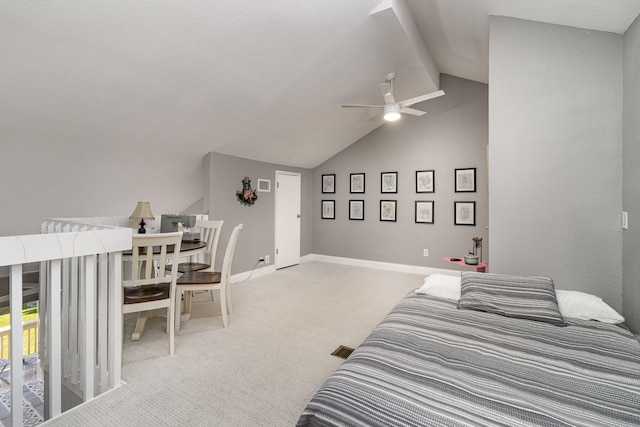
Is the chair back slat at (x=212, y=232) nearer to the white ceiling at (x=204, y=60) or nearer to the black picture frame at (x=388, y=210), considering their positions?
the white ceiling at (x=204, y=60)

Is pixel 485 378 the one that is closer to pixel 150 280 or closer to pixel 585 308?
pixel 585 308

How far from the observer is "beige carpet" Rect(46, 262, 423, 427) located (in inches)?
69.1

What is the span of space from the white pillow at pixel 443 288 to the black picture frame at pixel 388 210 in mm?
3130

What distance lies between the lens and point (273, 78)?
312 centimetres

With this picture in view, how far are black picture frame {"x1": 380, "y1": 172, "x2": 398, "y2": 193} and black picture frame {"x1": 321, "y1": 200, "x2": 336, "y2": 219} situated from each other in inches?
43.3

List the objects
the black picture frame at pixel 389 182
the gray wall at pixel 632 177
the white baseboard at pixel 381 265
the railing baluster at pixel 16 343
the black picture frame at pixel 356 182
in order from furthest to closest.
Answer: the black picture frame at pixel 356 182 → the black picture frame at pixel 389 182 → the white baseboard at pixel 381 265 → the gray wall at pixel 632 177 → the railing baluster at pixel 16 343

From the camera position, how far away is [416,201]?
526cm

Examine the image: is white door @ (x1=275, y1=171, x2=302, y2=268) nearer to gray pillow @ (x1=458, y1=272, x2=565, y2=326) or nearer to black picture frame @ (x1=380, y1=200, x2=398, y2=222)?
black picture frame @ (x1=380, y1=200, x2=398, y2=222)

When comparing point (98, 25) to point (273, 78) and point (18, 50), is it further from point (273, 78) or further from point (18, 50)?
point (273, 78)

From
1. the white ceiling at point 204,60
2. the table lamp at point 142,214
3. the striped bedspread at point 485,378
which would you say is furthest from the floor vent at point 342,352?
the white ceiling at point 204,60

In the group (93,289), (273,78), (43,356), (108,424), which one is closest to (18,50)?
(93,289)

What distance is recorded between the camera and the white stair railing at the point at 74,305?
4.83ft

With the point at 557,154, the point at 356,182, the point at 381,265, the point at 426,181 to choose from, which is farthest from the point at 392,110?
the point at 381,265

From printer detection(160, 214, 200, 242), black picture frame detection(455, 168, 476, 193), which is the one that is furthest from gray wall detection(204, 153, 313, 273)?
black picture frame detection(455, 168, 476, 193)
